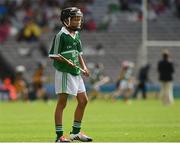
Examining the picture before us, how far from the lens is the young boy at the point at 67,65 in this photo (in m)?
15.8

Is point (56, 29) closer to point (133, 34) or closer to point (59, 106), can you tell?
point (133, 34)

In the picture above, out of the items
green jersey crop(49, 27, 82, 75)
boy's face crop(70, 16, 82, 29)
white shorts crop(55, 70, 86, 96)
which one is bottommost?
white shorts crop(55, 70, 86, 96)

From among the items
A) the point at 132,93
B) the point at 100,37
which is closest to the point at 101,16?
the point at 100,37

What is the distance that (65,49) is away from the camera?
16.0 m

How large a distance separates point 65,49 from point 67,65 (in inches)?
12.9

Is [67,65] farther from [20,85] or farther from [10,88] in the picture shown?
[10,88]

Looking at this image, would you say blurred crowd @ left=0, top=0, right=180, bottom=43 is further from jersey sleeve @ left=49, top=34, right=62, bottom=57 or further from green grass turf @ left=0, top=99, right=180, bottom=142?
jersey sleeve @ left=49, top=34, right=62, bottom=57

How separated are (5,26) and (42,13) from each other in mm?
2400

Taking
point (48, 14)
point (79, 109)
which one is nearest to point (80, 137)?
point (79, 109)

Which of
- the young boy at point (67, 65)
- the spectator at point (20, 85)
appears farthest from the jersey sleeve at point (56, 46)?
the spectator at point (20, 85)

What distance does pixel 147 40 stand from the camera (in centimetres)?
4700

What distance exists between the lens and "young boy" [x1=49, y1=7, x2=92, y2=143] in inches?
623

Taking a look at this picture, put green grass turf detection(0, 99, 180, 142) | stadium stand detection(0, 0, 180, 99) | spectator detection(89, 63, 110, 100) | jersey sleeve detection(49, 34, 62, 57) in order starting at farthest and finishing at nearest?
stadium stand detection(0, 0, 180, 99) → spectator detection(89, 63, 110, 100) → green grass turf detection(0, 99, 180, 142) → jersey sleeve detection(49, 34, 62, 57)

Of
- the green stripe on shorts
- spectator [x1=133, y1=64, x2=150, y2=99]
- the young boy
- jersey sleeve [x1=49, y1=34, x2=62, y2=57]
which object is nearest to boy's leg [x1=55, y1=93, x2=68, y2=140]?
the young boy
